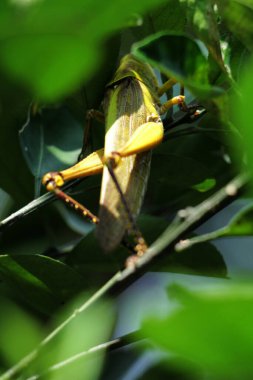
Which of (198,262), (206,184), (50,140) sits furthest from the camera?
(50,140)

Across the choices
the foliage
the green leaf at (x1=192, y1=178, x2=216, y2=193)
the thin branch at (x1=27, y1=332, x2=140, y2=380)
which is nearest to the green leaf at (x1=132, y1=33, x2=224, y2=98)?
the foliage

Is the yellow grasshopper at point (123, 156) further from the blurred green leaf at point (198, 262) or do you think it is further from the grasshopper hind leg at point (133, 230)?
the blurred green leaf at point (198, 262)

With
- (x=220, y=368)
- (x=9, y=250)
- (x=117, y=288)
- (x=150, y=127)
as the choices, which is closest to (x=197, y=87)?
(x=117, y=288)

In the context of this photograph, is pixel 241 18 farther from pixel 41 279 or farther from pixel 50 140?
pixel 50 140

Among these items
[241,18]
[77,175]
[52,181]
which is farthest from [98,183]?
[241,18]

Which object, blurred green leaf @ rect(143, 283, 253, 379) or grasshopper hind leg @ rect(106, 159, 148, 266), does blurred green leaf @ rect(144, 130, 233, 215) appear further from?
blurred green leaf @ rect(143, 283, 253, 379)

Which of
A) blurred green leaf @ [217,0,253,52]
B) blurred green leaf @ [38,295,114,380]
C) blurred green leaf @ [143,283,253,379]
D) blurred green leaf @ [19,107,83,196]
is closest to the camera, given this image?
blurred green leaf @ [143,283,253,379]

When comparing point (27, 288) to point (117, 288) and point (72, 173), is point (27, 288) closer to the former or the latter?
point (72, 173)
